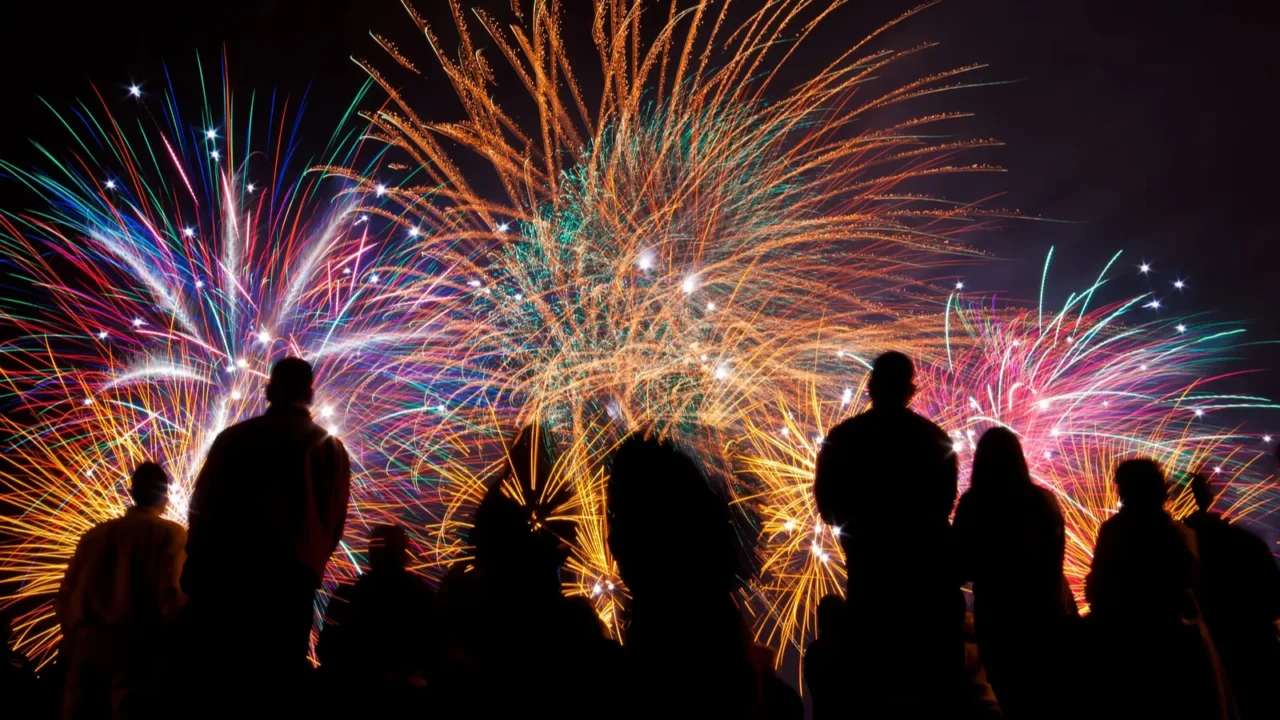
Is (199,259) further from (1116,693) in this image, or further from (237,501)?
(1116,693)

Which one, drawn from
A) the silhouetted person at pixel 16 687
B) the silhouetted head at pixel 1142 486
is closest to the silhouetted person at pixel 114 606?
the silhouetted person at pixel 16 687

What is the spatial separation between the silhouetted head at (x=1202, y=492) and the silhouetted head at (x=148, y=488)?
7.19 meters

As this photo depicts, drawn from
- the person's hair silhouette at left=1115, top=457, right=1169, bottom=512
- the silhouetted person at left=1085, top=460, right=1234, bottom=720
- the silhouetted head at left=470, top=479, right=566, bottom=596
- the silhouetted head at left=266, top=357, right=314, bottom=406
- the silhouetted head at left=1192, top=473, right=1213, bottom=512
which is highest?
the silhouetted head at left=266, top=357, right=314, bottom=406

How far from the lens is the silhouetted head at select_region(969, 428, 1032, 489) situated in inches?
171

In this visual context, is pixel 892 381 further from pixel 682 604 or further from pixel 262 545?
pixel 262 545

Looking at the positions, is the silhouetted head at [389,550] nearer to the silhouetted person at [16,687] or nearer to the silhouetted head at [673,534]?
the silhouetted person at [16,687]

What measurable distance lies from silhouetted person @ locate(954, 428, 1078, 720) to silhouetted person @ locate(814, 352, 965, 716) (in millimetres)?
410

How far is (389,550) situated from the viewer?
5039mm

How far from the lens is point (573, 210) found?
13.0m

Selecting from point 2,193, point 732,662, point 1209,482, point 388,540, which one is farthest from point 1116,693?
point 2,193

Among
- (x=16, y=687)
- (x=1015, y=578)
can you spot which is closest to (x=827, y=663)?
(x=1015, y=578)

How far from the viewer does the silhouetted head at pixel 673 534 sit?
8.21 feet

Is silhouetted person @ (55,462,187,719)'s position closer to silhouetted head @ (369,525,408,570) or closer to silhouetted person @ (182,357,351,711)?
silhouetted head @ (369,525,408,570)

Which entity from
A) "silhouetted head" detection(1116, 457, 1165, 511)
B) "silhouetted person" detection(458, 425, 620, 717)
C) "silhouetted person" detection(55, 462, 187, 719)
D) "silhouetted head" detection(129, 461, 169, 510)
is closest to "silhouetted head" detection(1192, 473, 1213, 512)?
"silhouetted head" detection(1116, 457, 1165, 511)
